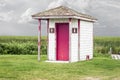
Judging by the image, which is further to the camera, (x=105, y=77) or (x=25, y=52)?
(x=25, y=52)

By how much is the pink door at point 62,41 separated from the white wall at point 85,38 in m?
1.31

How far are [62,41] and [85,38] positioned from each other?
241 cm

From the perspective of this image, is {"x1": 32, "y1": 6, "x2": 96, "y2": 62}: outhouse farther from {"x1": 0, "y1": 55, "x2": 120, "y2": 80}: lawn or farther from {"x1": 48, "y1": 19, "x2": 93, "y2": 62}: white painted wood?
{"x1": 0, "y1": 55, "x2": 120, "y2": 80}: lawn

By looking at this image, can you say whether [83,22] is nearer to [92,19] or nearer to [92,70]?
[92,19]

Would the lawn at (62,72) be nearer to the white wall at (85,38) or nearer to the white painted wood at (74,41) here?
the white painted wood at (74,41)

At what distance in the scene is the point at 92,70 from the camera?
2206 centimetres

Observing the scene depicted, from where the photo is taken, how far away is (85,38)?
93.2ft

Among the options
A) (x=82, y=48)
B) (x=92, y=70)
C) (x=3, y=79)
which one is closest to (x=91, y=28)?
(x=82, y=48)

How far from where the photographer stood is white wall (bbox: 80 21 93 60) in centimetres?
2750

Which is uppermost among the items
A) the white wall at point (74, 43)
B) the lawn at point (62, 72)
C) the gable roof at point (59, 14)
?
the gable roof at point (59, 14)

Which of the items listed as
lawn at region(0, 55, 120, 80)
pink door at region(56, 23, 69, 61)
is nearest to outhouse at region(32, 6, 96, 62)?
pink door at region(56, 23, 69, 61)

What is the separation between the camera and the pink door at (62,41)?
26453 mm

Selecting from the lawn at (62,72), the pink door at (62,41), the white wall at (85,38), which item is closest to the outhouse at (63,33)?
the pink door at (62,41)

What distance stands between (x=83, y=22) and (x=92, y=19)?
1.92 m
